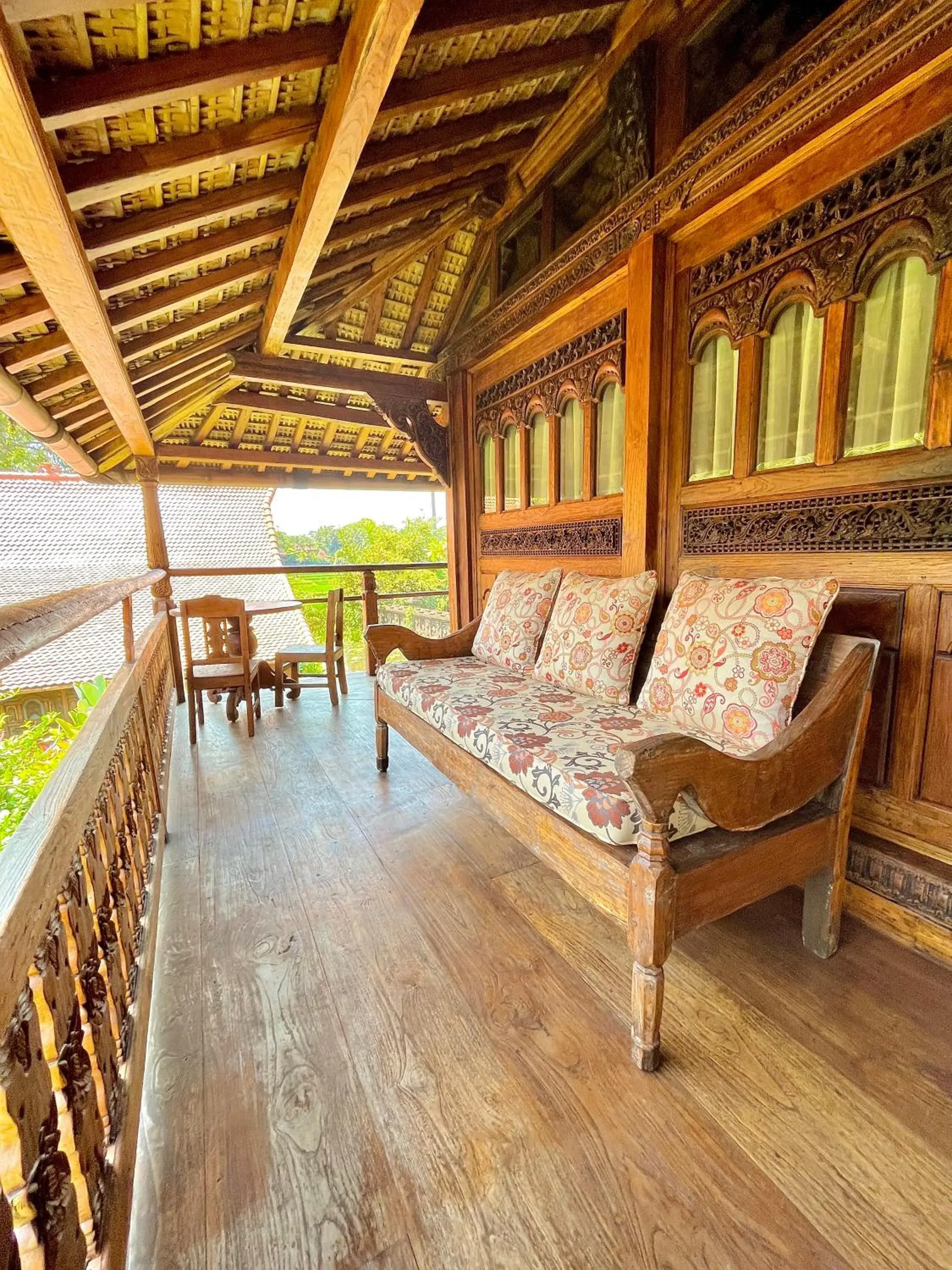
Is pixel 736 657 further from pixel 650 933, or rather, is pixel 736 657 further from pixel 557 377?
pixel 557 377

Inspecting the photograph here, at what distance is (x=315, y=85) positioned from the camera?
1.59 m

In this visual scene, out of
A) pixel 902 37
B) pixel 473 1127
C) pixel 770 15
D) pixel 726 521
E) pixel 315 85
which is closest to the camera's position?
Result: pixel 473 1127

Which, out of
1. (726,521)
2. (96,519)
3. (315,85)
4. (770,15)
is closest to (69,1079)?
(726,521)

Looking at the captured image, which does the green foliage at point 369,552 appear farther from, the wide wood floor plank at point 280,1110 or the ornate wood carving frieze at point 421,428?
the wide wood floor plank at point 280,1110

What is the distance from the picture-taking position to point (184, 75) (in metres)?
1.29

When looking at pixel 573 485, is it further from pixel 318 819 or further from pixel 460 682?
pixel 318 819

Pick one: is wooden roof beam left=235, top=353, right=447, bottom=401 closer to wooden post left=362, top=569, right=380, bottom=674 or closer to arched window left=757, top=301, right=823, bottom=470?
wooden post left=362, top=569, right=380, bottom=674

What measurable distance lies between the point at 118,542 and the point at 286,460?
5.17 meters

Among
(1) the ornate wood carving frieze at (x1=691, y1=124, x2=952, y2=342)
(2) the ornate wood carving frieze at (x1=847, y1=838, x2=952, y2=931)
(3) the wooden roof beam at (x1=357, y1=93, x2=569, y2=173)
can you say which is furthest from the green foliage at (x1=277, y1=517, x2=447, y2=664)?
(2) the ornate wood carving frieze at (x1=847, y1=838, x2=952, y2=931)

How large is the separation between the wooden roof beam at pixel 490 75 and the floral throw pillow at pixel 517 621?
5.91ft

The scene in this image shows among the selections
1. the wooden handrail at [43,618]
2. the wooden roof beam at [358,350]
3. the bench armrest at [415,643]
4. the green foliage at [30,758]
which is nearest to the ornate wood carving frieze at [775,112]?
the wooden roof beam at [358,350]

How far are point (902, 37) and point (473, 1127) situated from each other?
264 centimetres

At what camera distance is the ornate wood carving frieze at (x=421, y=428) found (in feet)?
12.3

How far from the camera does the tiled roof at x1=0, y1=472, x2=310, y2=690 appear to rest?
7.52 m
